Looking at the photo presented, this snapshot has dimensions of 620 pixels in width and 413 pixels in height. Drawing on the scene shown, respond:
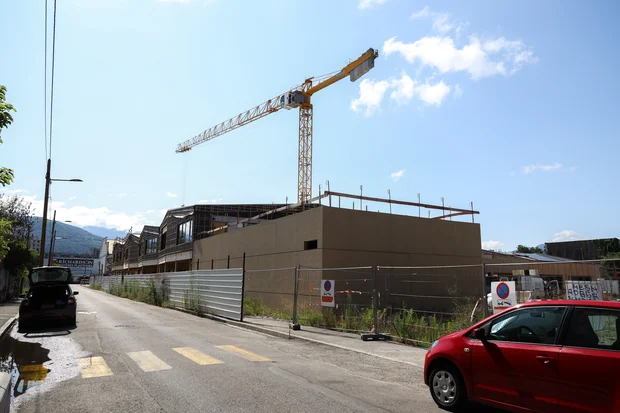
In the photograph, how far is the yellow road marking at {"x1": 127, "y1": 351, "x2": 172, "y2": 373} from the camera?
8.25 m

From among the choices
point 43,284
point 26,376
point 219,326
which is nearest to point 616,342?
point 26,376

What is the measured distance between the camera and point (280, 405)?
591cm

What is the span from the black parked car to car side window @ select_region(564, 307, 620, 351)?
1600 cm

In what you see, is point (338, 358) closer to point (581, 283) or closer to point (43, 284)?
point (581, 283)

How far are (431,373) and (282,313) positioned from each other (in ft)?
44.5

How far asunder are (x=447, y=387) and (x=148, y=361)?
6.09m

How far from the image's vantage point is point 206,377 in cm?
748

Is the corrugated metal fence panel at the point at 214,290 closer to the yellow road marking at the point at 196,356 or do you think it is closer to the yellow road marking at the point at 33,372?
the yellow road marking at the point at 196,356

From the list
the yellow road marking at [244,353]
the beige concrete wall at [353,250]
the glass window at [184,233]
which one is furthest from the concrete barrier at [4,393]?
the glass window at [184,233]

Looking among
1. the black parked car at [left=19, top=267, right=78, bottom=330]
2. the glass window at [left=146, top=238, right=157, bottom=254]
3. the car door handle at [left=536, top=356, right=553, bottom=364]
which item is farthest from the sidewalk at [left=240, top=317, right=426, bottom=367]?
the glass window at [left=146, top=238, right=157, bottom=254]

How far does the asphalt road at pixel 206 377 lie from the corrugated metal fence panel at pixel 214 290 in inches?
237

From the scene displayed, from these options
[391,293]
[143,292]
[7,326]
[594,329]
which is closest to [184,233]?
[143,292]

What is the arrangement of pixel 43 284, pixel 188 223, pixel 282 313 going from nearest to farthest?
pixel 43 284 → pixel 282 313 → pixel 188 223

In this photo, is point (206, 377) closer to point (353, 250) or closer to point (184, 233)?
point (353, 250)
